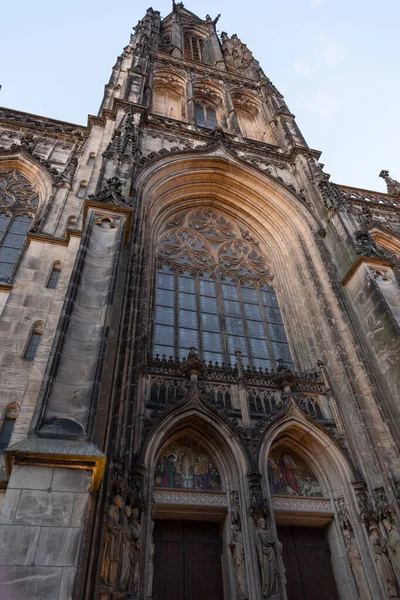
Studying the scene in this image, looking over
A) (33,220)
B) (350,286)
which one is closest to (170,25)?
(33,220)

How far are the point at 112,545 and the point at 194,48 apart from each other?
30.2 meters

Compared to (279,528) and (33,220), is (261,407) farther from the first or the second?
(33,220)

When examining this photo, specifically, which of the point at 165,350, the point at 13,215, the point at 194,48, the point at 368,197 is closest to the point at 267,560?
the point at 165,350

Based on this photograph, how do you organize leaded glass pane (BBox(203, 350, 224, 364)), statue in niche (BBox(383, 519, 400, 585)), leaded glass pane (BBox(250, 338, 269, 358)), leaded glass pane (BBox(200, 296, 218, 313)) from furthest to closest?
leaded glass pane (BBox(200, 296, 218, 313)), leaded glass pane (BBox(250, 338, 269, 358)), leaded glass pane (BBox(203, 350, 224, 364)), statue in niche (BBox(383, 519, 400, 585))

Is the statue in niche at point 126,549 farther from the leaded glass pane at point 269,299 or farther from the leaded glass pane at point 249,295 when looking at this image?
the leaded glass pane at point 269,299

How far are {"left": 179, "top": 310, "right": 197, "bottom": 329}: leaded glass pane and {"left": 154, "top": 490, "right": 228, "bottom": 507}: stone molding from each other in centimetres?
432

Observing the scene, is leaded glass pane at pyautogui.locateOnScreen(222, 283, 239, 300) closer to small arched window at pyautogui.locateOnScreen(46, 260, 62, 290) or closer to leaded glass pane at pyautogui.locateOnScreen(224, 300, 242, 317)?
leaded glass pane at pyautogui.locateOnScreen(224, 300, 242, 317)

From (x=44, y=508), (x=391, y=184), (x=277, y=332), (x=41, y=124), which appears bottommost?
(x=44, y=508)

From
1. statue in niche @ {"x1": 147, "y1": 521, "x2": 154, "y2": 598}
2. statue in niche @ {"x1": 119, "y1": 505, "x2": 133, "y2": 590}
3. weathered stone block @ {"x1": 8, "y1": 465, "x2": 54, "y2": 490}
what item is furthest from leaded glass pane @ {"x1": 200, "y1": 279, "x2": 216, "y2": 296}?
weathered stone block @ {"x1": 8, "y1": 465, "x2": 54, "y2": 490}

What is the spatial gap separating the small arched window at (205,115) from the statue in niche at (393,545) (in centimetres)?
1729

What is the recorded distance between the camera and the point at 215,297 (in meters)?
12.2

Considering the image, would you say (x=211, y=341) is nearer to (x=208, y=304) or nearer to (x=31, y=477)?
(x=208, y=304)

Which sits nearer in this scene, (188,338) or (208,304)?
(188,338)

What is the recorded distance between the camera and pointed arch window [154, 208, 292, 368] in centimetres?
1078
